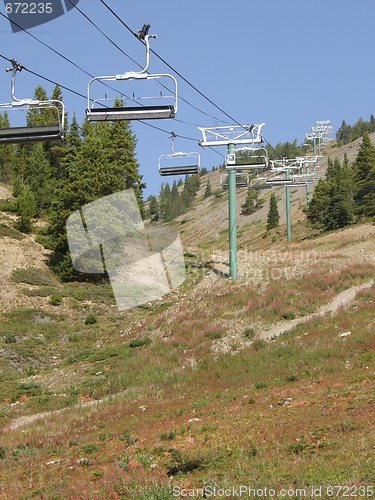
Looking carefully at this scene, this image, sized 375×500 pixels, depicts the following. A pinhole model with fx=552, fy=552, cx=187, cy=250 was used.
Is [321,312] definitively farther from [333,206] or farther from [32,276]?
[333,206]

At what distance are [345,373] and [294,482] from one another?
728cm

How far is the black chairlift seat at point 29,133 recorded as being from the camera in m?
13.4

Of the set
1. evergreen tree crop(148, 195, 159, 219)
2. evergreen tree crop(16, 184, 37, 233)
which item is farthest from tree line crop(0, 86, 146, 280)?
evergreen tree crop(148, 195, 159, 219)

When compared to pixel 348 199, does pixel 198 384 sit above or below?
below

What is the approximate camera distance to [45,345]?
96.8 ft

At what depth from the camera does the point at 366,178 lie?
76.0 m

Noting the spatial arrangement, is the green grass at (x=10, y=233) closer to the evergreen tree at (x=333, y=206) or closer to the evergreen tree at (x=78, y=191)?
the evergreen tree at (x=78, y=191)

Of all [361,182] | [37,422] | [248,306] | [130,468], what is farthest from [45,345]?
[361,182]

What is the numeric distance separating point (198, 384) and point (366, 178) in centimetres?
6461

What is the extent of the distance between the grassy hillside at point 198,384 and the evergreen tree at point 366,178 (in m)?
36.3

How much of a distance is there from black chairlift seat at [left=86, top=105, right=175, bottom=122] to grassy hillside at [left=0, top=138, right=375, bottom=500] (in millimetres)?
7543

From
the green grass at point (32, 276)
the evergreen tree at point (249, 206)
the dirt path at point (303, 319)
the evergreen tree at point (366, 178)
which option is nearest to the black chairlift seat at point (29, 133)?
the dirt path at point (303, 319)
